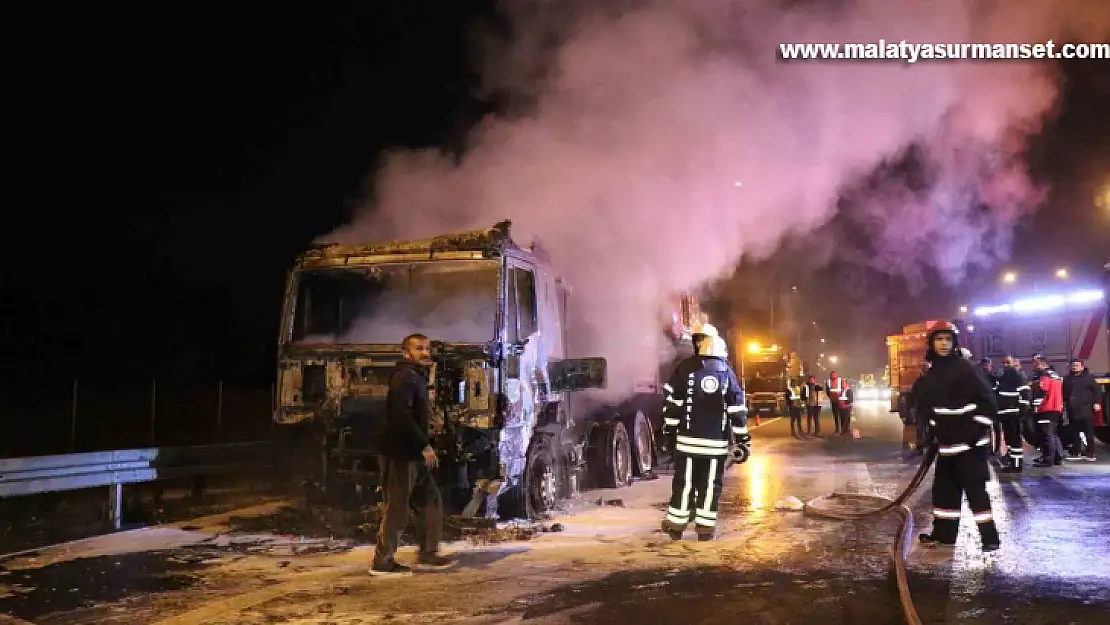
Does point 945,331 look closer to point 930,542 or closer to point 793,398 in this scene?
point 930,542

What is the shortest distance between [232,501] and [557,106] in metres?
6.76

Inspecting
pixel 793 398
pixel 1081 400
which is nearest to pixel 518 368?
pixel 1081 400

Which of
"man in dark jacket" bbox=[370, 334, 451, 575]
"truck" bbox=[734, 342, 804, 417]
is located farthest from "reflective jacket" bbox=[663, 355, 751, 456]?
"truck" bbox=[734, 342, 804, 417]

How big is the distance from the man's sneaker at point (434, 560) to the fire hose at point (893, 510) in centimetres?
299

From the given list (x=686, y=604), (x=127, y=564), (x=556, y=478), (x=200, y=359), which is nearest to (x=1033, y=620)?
(x=686, y=604)

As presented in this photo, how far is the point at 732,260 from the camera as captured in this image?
14633 millimetres

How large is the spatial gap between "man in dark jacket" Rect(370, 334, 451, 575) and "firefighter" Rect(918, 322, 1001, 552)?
148 inches

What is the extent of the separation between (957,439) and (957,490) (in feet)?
1.28

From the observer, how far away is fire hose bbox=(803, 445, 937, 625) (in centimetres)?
574

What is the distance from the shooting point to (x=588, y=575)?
19.0 ft

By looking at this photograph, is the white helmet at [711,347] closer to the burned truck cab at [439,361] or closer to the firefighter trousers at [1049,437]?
the burned truck cab at [439,361]

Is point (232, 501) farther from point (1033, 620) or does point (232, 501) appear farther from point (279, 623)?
point (1033, 620)

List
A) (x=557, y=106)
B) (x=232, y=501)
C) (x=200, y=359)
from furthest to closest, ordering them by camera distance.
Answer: (x=200, y=359) → (x=557, y=106) → (x=232, y=501)

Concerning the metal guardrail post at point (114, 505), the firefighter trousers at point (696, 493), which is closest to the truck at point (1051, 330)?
the firefighter trousers at point (696, 493)
